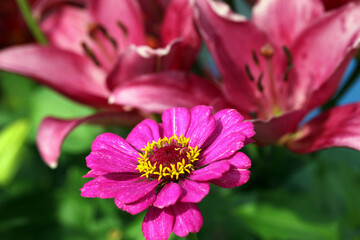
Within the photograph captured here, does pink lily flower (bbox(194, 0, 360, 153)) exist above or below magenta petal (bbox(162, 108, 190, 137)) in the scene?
below

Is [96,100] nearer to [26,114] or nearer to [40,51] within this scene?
[40,51]

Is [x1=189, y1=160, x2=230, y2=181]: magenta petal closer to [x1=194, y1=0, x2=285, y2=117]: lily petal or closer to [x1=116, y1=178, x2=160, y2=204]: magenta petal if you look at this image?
[x1=116, y1=178, x2=160, y2=204]: magenta petal

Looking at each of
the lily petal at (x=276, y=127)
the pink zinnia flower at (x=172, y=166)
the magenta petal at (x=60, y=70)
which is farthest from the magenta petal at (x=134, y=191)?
the magenta petal at (x=60, y=70)

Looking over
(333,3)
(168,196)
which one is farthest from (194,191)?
(333,3)

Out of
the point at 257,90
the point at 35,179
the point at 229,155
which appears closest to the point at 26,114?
the point at 35,179

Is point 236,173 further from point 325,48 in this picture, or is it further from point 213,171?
point 325,48

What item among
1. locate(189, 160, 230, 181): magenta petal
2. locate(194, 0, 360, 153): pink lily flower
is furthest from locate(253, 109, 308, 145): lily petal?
locate(189, 160, 230, 181): magenta petal
